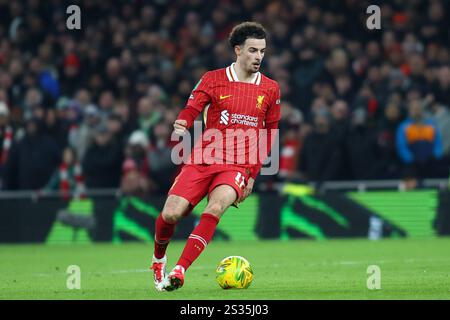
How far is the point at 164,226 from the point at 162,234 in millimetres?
92

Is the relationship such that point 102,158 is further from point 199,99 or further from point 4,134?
point 199,99

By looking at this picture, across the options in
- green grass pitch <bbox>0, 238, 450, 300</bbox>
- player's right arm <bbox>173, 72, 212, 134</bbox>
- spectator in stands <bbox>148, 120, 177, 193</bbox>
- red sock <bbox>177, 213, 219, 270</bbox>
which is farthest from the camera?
spectator in stands <bbox>148, 120, 177, 193</bbox>

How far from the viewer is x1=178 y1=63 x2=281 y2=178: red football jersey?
1027 cm

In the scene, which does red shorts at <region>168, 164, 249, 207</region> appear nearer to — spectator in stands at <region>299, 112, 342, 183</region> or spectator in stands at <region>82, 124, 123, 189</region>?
spectator in stands at <region>299, 112, 342, 183</region>

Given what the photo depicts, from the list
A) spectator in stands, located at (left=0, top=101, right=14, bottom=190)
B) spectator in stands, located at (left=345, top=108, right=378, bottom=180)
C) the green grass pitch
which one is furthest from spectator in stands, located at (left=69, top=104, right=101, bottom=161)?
spectator in stands, located at (left=345, top=108, right=378, bottom=180)

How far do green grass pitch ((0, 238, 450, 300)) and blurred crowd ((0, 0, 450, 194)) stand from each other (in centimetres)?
163

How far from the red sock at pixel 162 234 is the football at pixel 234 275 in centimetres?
60

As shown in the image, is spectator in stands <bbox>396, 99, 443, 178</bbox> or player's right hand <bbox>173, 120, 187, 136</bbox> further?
spectator in stands <bbox>396, 99, 443, 178</bbox>

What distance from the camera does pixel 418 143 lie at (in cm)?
1817

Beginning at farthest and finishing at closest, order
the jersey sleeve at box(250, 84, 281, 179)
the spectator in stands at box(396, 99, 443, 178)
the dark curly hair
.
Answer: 1. the spectator in stands at box(396, 99, 443, 178)
2. the jersey sleeve at box(250, 84, 281, 179)
3. the dark curly hair

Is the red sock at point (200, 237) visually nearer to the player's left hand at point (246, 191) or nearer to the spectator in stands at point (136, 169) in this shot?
the player's left hand at point (246, 191)

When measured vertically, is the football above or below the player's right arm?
below

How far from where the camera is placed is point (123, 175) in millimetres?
19484

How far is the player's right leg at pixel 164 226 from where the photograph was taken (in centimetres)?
1000
